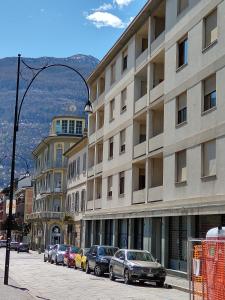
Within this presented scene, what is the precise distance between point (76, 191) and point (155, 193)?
2714cm

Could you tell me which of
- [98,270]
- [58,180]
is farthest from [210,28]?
[58,180]

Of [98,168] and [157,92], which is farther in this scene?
[98,168]

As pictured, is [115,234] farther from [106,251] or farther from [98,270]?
[98,270]

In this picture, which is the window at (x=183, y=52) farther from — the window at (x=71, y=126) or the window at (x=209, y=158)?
the window at (x=71, y=126)

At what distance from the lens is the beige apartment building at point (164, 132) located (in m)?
26.5

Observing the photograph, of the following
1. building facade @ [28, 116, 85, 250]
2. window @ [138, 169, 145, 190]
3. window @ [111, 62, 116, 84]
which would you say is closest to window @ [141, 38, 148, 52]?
window @ [111, 62, 116, 84]

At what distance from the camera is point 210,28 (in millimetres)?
27375

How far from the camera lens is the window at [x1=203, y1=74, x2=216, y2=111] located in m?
26.6

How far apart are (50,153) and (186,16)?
1990 inches

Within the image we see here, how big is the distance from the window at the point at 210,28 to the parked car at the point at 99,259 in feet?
39.6

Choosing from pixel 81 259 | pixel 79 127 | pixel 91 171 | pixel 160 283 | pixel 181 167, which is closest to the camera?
pixel 160 283

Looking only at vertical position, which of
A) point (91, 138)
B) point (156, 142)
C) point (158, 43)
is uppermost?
point (158, 43)

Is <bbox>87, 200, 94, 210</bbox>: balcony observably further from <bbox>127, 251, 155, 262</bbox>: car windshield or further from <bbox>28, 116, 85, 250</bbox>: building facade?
<bbox>127, 251, 155, 262</bbox>: car windshield

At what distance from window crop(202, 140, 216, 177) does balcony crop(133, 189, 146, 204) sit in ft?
30.3
